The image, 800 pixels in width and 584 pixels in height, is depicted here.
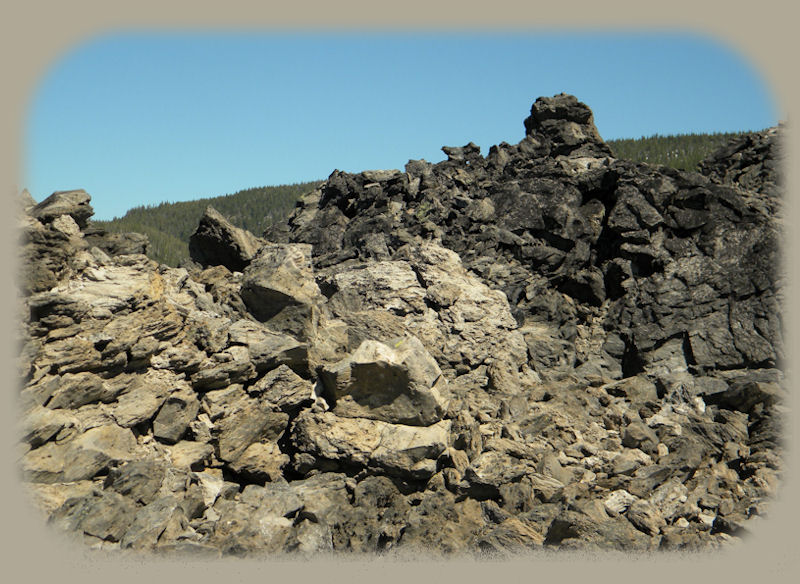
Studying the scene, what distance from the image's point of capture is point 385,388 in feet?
59.9

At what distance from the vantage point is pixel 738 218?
85.9ft

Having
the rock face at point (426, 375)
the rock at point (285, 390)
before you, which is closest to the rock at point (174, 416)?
the rock face at point (426, 375)

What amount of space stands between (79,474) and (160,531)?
2322 millimetres

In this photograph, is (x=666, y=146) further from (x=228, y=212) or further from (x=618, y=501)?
(x=618, y=501)

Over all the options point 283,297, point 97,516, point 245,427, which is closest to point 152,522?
point 97,516

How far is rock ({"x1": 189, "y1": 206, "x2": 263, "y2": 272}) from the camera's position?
23.9m

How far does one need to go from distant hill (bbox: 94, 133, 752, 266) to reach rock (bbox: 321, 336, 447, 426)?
253 feet

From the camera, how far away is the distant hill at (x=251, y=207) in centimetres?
10838

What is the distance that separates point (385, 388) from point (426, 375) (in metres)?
1.18

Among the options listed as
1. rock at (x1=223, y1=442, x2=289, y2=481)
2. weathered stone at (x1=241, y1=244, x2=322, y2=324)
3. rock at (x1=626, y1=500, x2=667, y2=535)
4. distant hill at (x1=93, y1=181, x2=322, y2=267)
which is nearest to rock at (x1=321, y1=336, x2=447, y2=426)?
rock at (x1=223, y1=442, x2=289, y2=481)

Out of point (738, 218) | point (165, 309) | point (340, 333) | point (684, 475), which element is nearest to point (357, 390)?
point (340, 333)

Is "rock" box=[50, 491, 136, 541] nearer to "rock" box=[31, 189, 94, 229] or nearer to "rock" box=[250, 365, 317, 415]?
"rock" box=[250, 365, 317, 415]

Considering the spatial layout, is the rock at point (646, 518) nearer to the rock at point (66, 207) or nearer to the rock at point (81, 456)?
the rock at point (81, 456)

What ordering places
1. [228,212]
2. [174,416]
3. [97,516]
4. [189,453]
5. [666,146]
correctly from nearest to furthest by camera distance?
[97,516]
[189,453]
[174,416]
[666,146]
[228,212]
